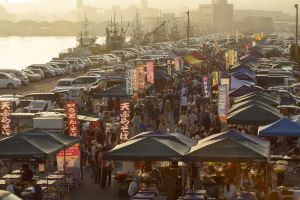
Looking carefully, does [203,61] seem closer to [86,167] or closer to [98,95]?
[98,95]

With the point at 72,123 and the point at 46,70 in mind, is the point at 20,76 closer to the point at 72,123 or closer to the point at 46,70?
the point at 46,70

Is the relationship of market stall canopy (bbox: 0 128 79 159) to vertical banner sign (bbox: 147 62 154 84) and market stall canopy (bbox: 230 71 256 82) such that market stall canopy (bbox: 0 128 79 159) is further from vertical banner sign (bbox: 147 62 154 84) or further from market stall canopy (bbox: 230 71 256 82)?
market stall canopy (bbox: 230 71 256 82)

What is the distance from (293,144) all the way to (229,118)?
1.75 meters

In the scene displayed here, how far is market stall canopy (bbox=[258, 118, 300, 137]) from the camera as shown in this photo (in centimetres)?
1552

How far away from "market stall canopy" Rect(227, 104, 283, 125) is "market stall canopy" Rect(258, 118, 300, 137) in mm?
1261

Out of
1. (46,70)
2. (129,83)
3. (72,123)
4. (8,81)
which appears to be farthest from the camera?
(46,70)

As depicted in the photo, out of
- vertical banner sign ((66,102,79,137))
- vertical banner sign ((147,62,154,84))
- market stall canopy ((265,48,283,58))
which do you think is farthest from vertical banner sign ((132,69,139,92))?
market stall canopy ((265,48,283,58))

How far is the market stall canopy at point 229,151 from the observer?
1193cm

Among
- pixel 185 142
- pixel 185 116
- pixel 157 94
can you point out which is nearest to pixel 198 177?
pixel 185 142

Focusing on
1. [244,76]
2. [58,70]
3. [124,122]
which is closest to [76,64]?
[58,70]

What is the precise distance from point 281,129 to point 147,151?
4285mm

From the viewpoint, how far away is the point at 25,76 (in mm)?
38250

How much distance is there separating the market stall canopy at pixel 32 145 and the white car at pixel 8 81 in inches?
909

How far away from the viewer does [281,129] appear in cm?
1563
